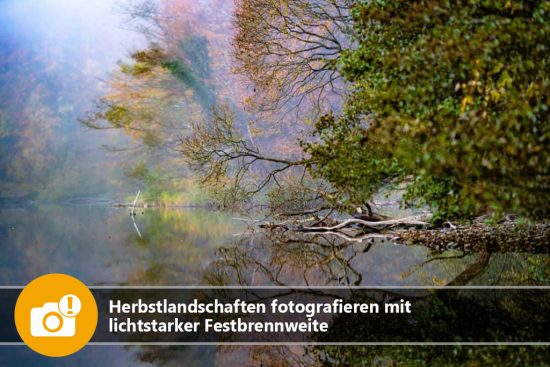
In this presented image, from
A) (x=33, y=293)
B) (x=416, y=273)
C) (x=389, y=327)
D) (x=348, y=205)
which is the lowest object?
(x=389, y=327)

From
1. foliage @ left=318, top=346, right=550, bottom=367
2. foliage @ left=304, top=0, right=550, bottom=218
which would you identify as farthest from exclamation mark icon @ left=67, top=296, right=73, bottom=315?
foliage @ left=304, top=0, right=550, bottom=218

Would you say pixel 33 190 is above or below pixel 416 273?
above

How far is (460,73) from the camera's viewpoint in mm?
3990

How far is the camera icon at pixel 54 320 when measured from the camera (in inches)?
170

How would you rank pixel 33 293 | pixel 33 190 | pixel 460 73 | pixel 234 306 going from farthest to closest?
pixel 33 190
pixel 234 306
pixel 33 293
pixel 460 73

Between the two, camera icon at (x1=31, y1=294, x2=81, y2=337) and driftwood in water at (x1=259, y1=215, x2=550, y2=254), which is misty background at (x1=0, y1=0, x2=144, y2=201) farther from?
camera icon at (x1=31, y1=294, x2=81, y2=337)

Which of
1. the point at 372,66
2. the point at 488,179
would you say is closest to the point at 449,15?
the point at 488,179

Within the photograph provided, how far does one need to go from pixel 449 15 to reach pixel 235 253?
5635 millimetres

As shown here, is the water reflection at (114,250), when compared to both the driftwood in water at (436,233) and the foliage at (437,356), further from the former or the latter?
the foliage at (437,356)

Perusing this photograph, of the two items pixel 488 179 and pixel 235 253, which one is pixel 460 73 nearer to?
pixel 488 179

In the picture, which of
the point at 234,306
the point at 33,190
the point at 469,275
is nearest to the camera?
the point at 234,306

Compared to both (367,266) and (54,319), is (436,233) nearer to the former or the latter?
(367,266)

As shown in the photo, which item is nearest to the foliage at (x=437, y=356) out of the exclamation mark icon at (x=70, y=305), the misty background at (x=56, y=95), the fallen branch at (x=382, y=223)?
the exclamation mark icon at (x=70, y=305)

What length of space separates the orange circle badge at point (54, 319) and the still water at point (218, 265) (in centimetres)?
10
